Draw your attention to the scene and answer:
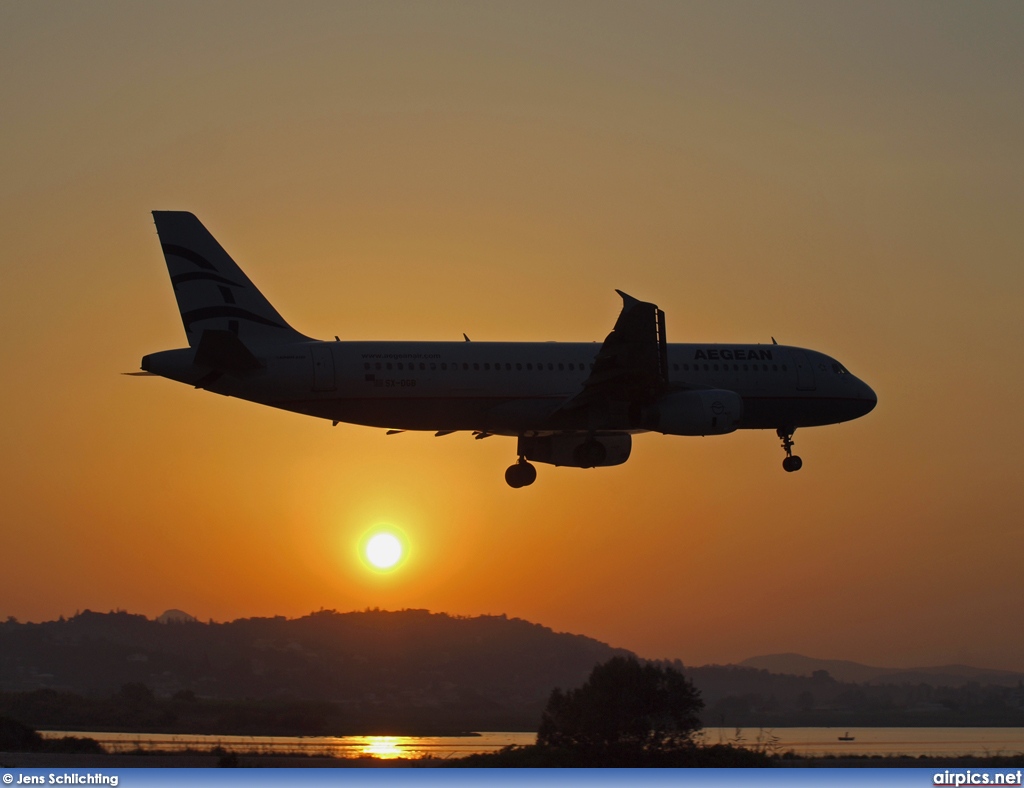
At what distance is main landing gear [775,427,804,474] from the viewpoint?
45.8 meters

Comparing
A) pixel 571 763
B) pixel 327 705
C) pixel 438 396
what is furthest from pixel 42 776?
pixel 327 705

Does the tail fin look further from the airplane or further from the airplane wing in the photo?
the airplane wing

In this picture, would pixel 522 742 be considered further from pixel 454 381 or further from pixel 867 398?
pixel 454 381

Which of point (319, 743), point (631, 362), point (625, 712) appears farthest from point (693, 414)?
point (319, 743)

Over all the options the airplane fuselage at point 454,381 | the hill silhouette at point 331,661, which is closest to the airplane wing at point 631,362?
the airplane fuselage at point 454,381

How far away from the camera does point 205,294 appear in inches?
1597

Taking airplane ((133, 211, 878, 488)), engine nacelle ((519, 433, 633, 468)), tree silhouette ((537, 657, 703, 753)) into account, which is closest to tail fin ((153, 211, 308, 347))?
airplane ((133, 211, 878, 488))

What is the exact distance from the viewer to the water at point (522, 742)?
46.7m

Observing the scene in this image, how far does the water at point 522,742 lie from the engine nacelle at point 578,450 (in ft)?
32.1

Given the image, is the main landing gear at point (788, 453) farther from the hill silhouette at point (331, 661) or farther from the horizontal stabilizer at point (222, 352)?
the hill silhouette at point (331, 661)

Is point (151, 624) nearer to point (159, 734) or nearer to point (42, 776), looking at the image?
point (159, 734)

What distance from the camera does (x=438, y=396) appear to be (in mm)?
40219

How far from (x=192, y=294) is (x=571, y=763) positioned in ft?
57.0

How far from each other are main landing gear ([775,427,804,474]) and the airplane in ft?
9.48
